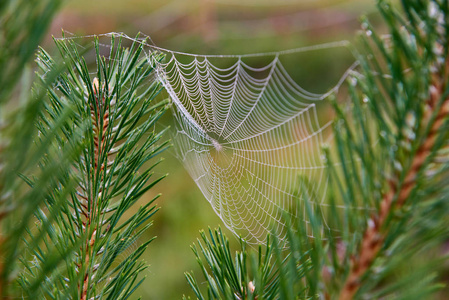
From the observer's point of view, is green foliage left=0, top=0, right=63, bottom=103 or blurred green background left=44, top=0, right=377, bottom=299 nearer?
green foliage left=0, top=0, right=63, bottom=103

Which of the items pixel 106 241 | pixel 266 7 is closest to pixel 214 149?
pixel 266 7

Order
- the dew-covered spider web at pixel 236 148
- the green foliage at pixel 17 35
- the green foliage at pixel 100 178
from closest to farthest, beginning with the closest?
the green foliage at pixel 17 35
the green foliage at pixel 100 178
the dew-covered spider web at pixel 236 148

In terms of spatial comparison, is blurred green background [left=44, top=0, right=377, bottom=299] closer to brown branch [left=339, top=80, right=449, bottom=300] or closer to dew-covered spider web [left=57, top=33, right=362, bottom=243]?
dew-covered spider web [left=57, top=33, right=362, bottom=243]

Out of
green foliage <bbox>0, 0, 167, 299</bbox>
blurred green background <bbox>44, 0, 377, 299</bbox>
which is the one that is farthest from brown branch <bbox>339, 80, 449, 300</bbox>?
blurred green background <bbox>44, 0, 377, 299</bbox>

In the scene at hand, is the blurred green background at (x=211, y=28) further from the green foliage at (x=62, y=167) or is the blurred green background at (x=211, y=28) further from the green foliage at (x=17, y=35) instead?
the green foliage at (x=17, y=35)

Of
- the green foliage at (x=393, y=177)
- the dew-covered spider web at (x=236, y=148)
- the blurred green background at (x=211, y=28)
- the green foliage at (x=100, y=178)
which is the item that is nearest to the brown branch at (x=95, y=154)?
the green foliage at (x=100, y=178)

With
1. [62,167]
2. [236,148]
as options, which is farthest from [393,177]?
[236,148]

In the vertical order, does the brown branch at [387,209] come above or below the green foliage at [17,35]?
below
